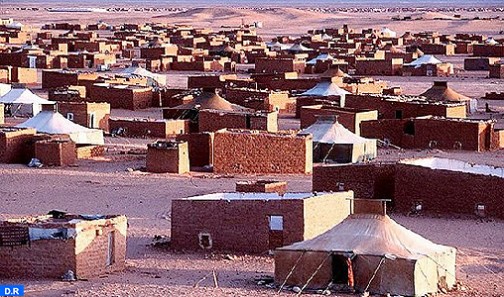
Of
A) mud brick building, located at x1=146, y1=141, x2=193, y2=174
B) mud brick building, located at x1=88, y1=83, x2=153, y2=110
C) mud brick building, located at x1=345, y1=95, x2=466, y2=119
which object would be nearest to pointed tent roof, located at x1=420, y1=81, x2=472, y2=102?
mud brick building, located at x1=345, y1=95, x2=466, y2=119

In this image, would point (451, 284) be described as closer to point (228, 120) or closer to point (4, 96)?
point (228, 120)

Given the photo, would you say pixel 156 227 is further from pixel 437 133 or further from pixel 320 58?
pixel 320 58

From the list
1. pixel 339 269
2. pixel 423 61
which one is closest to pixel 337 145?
pixel 339 269

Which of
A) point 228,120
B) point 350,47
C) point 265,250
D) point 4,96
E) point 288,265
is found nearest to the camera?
point 288,265

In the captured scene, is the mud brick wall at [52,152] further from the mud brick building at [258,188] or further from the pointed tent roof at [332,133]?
the mud brick building at [258,188]

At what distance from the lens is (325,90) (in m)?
47.0

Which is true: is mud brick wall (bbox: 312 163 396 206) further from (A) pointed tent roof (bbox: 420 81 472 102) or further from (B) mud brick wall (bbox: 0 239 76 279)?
(A) pointed tent roof (bbox: 420 81 472 102)

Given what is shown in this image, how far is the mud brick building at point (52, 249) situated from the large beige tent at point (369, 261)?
255 cm

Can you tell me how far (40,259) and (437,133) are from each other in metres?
18.8

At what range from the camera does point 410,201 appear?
26.6m

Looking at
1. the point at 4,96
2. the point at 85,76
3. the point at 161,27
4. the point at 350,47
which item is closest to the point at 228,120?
the point at 4,96

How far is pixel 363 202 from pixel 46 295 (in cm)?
487

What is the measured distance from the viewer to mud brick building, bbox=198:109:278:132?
36.6 meters

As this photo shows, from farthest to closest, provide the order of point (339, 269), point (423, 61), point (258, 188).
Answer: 1. point (423, 61)
2. point (258, 188)
3. point (339, 269)
